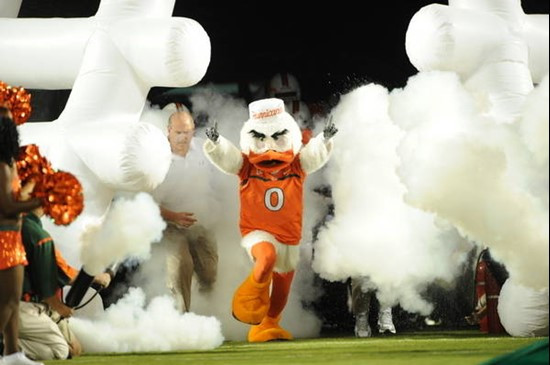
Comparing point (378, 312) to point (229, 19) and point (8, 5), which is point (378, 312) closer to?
point (229, 19)

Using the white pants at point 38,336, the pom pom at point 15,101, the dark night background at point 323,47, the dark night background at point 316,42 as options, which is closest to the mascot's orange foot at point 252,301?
the dark night background at point 323,47

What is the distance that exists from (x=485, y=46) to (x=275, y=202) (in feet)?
3.55

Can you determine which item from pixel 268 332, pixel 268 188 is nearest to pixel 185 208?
pixel 268 188

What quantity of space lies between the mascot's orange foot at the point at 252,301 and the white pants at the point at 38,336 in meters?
0.77

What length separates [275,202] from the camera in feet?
14.6

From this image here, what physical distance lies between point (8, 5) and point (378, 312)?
7.17 ft

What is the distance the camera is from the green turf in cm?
351

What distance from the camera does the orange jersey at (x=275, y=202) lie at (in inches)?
175

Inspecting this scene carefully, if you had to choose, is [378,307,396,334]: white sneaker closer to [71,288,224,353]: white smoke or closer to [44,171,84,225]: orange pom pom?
[71,288,224,353]: white smoke

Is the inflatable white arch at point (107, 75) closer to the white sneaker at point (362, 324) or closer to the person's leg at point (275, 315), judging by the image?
the person's leg at point (275, 315)

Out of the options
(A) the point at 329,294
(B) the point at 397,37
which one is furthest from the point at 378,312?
(B) the point at 397,37

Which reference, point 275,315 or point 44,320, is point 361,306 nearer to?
point 275,315

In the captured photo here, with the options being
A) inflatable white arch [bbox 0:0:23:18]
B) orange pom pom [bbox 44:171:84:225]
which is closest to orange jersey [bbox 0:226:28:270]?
orange pom pom [bbox 44:171:84:225]

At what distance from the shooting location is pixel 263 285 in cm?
437
